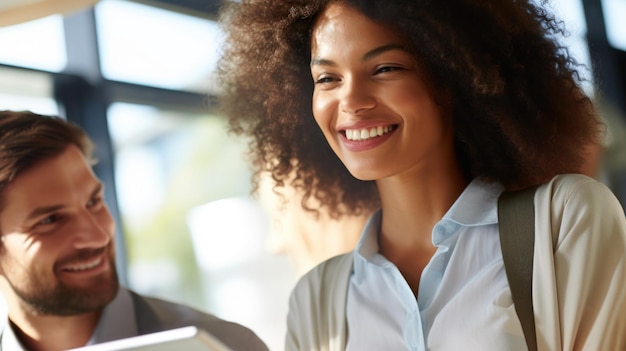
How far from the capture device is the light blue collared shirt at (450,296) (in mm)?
1378

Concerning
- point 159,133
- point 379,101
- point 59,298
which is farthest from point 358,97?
point 59,298

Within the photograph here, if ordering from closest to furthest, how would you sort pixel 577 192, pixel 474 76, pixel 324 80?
pixel 577 192, pixel 474 76, pixel 324 80

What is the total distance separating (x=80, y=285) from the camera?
1748 mm

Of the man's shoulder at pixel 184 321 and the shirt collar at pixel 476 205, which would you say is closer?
the shirt collar at pixel 476 205

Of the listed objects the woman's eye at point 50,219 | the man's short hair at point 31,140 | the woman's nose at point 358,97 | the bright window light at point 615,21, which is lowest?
the woman's eye at point 50,219

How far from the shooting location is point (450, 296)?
4.78 feet

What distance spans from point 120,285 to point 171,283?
0.34 ft

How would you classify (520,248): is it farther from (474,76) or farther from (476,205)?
(474,76)

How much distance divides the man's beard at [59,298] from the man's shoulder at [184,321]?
0.08 m

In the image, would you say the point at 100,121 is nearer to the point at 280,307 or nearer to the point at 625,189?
the point at 280,307

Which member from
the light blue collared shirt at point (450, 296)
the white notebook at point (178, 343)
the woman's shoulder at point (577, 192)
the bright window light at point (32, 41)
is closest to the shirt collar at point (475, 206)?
the light blue collared shirt at point (450, 296)

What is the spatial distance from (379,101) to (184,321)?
0.63 m

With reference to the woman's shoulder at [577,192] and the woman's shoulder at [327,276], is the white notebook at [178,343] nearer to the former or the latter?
the woman's shoulder at [327,276]

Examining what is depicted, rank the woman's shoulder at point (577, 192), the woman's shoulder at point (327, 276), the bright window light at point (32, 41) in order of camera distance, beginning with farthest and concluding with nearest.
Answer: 1. the bright window light at point (32, 41)
2. the woman's shoulder at point (327, 276)
3. the woman's shoulder at point (577, 192)
